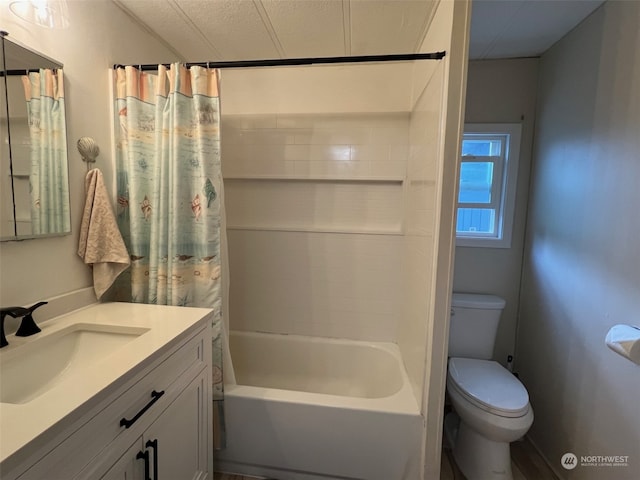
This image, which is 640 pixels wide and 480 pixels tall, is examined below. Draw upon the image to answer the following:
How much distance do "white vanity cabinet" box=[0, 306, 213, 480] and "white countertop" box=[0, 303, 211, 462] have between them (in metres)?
0.02

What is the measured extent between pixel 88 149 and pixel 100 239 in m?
0.38

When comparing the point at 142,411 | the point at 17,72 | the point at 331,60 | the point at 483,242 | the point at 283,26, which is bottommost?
the point at 142,411

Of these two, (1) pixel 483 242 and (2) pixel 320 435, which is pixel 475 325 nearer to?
(1) pixel 483 242

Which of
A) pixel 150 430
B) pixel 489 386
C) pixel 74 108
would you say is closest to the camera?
pixel 150 430

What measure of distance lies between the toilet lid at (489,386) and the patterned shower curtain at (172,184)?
127 cm

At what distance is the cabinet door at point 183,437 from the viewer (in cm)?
94

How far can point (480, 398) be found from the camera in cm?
150

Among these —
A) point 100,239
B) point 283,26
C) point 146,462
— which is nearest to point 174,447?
point 146,462

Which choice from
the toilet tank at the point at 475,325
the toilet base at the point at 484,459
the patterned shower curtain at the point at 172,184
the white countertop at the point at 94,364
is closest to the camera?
the white countertop at the point at 94,364

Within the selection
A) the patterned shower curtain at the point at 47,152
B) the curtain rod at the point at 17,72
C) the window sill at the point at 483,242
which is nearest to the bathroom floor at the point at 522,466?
the window sill at the point at 483,242

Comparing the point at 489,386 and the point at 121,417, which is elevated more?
the point at 121,417

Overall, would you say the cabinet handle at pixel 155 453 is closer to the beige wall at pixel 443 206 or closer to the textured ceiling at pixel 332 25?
the beige wall at pixel 443 206

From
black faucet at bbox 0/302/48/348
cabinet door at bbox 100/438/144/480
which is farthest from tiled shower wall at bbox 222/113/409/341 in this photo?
cabinet door at bbox 100/438/144/480

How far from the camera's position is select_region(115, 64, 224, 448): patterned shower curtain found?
137cm
